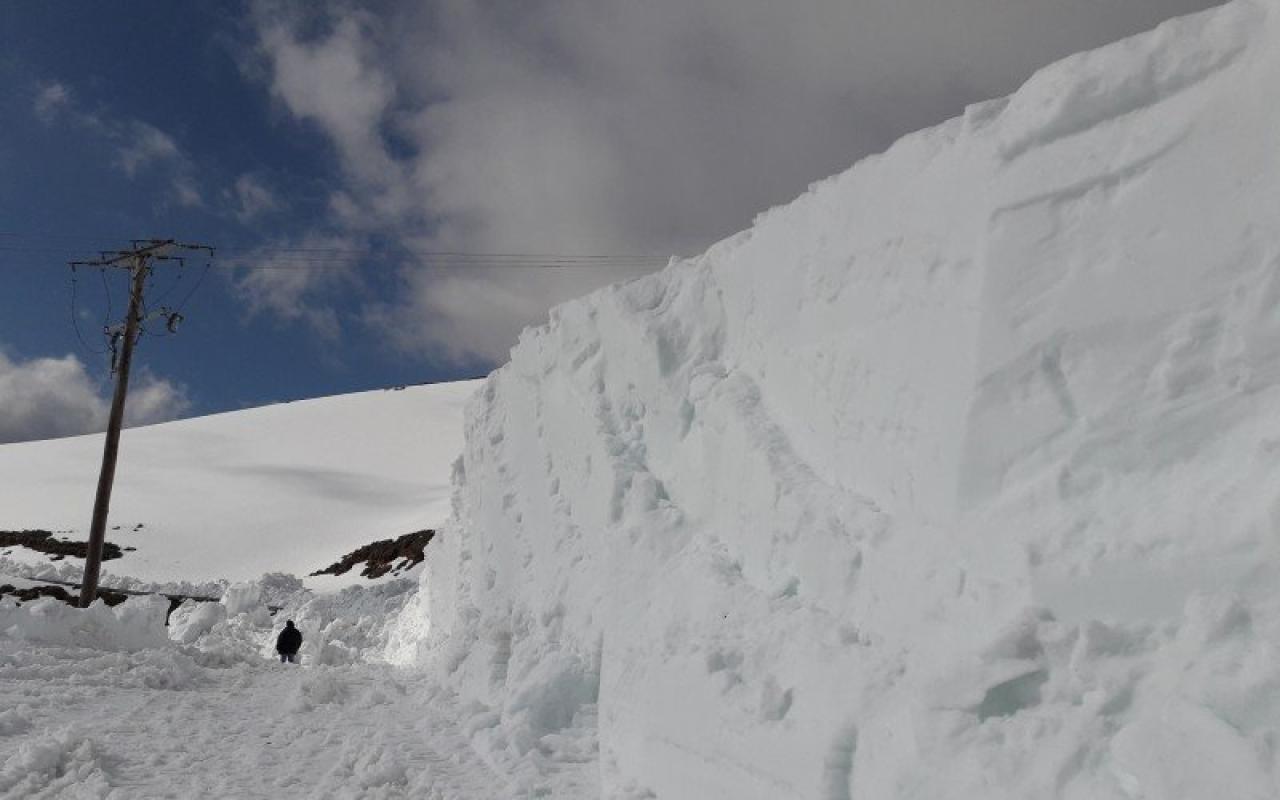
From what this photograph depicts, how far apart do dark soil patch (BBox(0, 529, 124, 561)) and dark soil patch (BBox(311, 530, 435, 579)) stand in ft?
33.4

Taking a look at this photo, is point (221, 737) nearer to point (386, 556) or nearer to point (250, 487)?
point (386, 556)

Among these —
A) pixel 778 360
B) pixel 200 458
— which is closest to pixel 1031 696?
pixel 778 360

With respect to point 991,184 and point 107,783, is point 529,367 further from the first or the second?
point 991,184

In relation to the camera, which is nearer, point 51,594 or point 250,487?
→ point 51,594

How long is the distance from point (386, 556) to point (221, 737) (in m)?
27.2

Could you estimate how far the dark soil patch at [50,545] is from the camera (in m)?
37.3

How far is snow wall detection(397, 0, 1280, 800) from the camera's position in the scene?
12.3ft

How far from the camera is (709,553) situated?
7.20m

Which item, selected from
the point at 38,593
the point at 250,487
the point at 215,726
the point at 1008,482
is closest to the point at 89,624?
the point at 215,726

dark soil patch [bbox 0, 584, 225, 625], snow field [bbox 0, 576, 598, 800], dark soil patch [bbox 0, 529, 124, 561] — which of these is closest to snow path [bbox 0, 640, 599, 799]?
snow field [bbox 0, 576, 598, 800]

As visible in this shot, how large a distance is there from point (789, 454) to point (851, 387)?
84cm

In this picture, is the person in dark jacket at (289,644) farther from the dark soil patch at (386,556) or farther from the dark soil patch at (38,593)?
the dark soil patch at (386,556)

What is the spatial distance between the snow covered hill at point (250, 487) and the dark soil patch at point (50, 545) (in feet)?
2.40

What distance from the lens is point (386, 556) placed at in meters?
34.6
